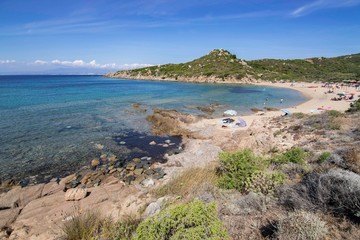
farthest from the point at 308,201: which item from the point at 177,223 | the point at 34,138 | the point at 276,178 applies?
the point at 34,138

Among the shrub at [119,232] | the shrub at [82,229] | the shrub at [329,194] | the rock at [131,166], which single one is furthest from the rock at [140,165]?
the shrub at [329,194]

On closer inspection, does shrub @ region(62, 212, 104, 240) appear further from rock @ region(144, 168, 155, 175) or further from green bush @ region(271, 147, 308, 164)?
green bush @ region(271, 147, 308, 164)

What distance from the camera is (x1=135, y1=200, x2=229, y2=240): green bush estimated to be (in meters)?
3.93

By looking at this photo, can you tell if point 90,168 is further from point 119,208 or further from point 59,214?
point 119,208

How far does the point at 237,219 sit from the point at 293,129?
15.5 m

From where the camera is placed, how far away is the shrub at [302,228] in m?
4.07

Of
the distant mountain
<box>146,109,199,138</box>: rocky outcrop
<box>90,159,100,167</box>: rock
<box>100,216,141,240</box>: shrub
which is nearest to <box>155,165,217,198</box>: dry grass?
<box>100,216,141,240</box>: shrub

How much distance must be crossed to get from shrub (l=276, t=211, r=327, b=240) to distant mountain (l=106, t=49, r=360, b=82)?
89274 millimetres

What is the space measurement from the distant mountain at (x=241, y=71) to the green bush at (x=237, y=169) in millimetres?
84797

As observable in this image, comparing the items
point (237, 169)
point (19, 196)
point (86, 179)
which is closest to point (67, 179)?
point (86, 179)

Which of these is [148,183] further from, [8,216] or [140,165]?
[8,216]

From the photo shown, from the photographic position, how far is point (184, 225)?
4195 millimetres

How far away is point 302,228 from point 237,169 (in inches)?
170

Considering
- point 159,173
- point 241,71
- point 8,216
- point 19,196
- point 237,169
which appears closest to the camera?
point 237,169
